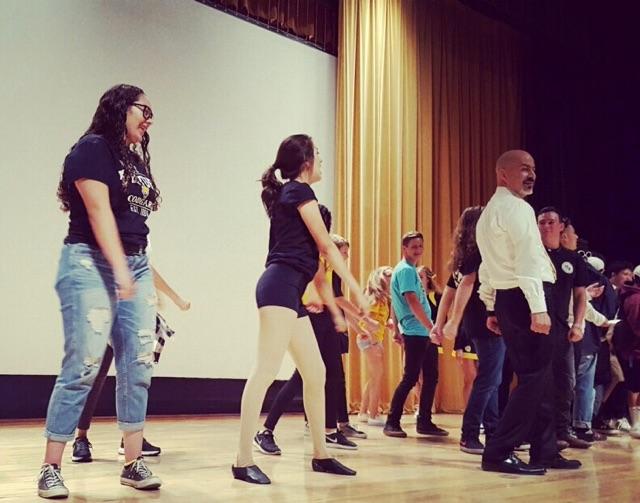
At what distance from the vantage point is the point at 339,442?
3809 millimetres

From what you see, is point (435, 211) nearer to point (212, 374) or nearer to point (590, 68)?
point (590, 68)

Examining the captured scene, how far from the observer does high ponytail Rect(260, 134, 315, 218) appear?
9.32 feet

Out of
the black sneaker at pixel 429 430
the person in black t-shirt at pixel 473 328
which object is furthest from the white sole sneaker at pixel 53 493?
the black sneaker at pixel 429 430

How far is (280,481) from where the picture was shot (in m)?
2.72

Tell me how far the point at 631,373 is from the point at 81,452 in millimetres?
3695

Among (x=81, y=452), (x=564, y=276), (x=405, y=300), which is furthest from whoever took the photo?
(x=405, y=300)

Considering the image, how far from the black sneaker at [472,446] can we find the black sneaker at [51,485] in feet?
6.86

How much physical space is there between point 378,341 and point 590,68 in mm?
4405

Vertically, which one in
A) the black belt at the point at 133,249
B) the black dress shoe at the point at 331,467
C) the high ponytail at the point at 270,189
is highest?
the high ponytail at the point at 270,189

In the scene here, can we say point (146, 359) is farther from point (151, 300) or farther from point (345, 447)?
point (345, 447)

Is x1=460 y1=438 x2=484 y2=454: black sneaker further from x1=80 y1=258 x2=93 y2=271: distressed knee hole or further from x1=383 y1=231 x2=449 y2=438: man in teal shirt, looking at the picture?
x1=80 y1=258 x2=93 y2=271: distressed knee hole

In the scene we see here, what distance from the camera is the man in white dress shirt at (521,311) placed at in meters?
2.89

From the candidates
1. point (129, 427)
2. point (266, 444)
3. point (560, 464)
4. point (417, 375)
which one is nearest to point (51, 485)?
point (129, 427)

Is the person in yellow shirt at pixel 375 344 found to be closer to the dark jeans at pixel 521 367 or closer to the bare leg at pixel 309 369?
the dark jeans at pixel 521 367
